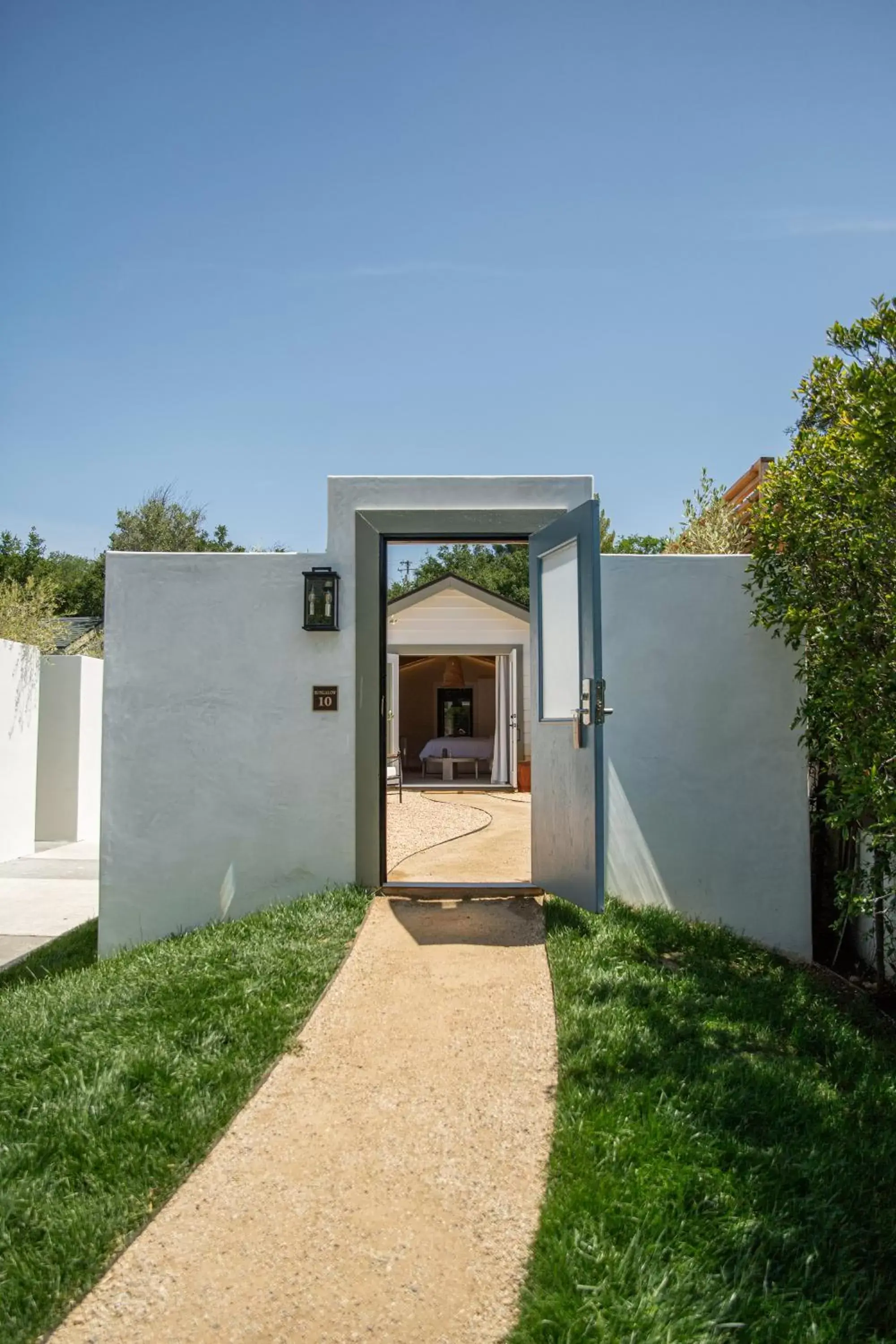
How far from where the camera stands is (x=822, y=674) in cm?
492

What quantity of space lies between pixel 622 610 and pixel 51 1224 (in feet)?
14.9

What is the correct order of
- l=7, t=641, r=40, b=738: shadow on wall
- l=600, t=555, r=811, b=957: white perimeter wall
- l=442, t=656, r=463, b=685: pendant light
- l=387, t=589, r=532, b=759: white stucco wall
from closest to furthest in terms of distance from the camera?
l=600, t=555, r=811, b=957: white perimeter wall
l=7, t=641, r=40, b=738: shadow on wall
l=387, t=589, r=532, b=759: white stucco wall
l=442, t=656, r=463, b=685: pendant light

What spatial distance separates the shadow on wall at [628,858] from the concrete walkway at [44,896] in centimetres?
417

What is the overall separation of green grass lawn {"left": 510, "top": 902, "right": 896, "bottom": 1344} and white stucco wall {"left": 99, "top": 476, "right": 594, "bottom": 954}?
7.15 feet

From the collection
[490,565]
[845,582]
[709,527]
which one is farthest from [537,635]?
[490,565]

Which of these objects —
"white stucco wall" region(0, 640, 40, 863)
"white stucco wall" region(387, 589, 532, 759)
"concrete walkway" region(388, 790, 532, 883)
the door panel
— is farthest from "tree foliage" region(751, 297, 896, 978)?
"white stucco wall" region(0, 640, 40, 863)

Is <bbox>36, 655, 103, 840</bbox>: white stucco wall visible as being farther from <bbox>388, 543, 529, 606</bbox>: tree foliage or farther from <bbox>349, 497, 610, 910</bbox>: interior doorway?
<bbox>388, 543, 529, 606</bbox>: tree foliage

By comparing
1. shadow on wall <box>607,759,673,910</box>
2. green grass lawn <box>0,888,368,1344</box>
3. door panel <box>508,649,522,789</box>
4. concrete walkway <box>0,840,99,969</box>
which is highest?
door panel <box>508,649,522,789</box>

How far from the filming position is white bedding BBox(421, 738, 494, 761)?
16156 mm

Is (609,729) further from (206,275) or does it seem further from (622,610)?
(206,275)

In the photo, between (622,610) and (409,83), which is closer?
(622,610)

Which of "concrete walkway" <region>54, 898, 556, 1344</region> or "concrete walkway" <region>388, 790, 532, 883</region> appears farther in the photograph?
"concrete walkway" <region>388, 790, 532, 883</region>

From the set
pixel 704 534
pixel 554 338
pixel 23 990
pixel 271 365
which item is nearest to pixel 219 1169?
pixel 23 990

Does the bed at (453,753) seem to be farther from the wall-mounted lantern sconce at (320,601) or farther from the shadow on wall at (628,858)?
the wall-mounted lantern sconce at (320,601)
